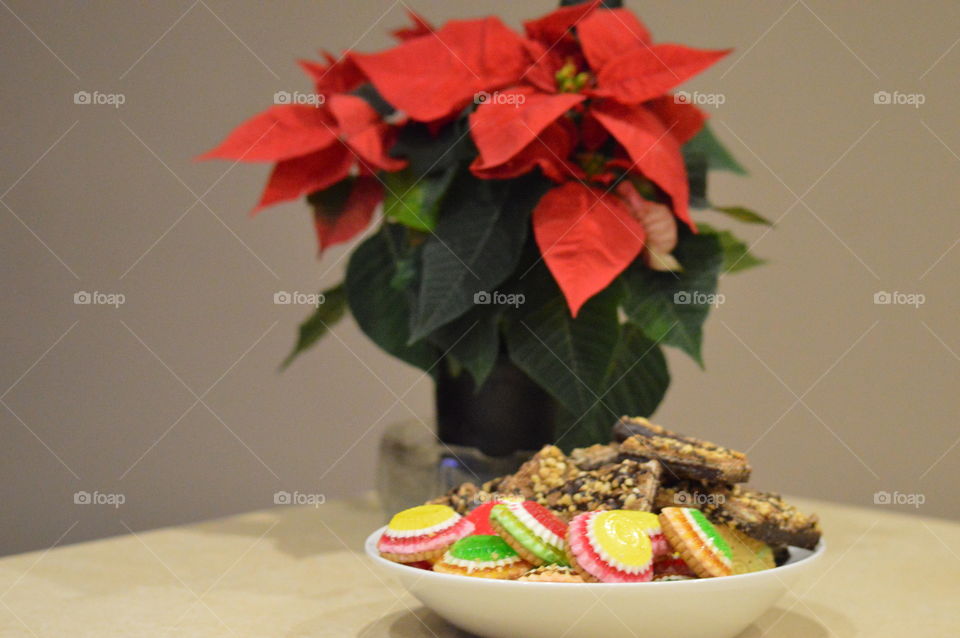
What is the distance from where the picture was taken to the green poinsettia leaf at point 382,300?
729mm

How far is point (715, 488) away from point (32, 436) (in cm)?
77

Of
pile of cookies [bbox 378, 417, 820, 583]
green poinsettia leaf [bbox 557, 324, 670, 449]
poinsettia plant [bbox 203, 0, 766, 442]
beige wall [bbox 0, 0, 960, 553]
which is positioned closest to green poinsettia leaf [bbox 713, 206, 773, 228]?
poinsettia plant [bbox 203, 0, 766, 442]

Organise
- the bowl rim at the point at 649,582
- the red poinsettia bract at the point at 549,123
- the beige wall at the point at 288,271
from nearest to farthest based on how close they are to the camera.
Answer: the bowl rim at the point at 649,582, the red poinsettia bract at the point at 549,123, the beige wall at the point at 288,271

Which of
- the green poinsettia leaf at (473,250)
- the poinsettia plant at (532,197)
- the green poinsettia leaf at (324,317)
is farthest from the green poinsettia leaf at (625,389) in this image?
the green poinsettia leaf at (324,317)

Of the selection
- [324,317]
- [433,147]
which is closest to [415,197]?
[433,147]

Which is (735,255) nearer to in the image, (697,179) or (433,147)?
(697,179)

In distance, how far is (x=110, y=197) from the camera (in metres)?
1.00

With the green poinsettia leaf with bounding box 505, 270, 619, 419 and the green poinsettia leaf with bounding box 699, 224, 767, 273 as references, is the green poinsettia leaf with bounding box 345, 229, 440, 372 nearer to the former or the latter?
the green poinsettia leaf with bounding box 505, 270, 619, 419

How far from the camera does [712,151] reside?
2.52ft

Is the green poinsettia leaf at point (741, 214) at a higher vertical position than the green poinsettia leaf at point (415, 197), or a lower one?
higher

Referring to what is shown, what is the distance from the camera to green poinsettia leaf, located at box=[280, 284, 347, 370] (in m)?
0.79

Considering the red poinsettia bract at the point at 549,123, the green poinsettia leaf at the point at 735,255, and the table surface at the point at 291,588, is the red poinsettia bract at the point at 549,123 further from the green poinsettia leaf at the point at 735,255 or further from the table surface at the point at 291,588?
the table surface at the point at 291,588

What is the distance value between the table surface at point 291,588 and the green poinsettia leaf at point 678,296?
0.19 m

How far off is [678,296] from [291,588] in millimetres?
339
